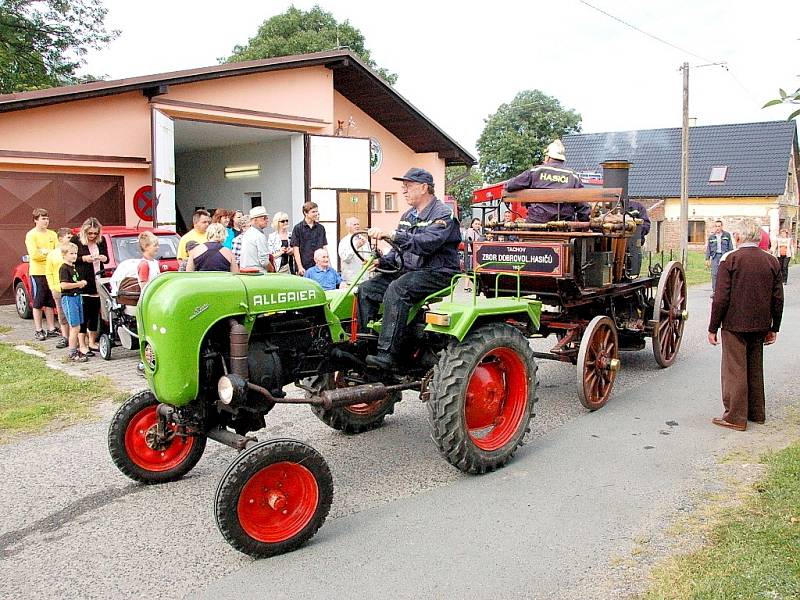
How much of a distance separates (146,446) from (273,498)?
1277 millimetres

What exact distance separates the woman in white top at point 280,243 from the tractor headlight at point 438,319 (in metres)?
5.71

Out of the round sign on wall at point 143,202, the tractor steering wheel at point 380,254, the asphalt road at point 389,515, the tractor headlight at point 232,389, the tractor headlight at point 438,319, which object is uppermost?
the round sign on wall at point 143,202

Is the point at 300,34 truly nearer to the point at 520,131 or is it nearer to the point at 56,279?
the point at 520,131

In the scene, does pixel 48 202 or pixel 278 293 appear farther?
pixel 48 202

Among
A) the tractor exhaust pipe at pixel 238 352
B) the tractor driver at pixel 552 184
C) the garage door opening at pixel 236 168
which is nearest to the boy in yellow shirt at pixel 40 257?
the garage door opening at pixel 236 168

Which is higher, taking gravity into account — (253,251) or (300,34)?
(300,34)

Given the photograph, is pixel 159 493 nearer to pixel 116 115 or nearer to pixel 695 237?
pixel 116 115

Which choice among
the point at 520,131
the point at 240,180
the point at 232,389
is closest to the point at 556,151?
the point at 232,389

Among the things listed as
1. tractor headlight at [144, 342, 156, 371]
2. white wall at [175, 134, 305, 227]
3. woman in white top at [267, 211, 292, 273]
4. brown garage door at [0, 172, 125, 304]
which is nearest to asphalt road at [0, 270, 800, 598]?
tractor headlight at [144, 342, 156, 371]

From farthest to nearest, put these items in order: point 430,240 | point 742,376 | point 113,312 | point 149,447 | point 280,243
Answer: point 280,243 < point 113,312 < point 742,376 < point 430,240 < point 149,447

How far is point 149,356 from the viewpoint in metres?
4.00

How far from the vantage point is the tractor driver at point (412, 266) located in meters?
4.88

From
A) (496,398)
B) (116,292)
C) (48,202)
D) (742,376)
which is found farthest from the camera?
(48,202)

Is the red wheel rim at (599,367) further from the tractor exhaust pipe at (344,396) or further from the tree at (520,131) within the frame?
the tree at (520,131)
